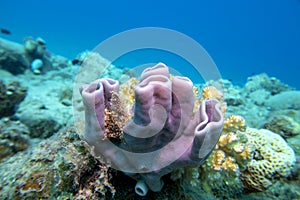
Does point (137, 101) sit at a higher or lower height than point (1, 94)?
lower

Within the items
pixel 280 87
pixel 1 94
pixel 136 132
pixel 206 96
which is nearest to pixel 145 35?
pixel 206 96

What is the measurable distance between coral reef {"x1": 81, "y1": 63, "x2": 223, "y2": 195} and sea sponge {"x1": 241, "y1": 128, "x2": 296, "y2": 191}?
61.1 inches

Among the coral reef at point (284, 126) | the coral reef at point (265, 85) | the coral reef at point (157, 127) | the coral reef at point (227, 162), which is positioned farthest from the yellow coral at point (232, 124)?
the coral reef at point (265, 85)

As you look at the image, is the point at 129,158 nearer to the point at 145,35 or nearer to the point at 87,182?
the point at 87,182

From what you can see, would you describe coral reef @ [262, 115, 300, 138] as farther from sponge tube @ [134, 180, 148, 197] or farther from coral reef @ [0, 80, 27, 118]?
coral reef @ [0, 80, 27, 118]

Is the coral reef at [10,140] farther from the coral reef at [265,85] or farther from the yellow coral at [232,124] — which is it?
the coral reef at [265,85]

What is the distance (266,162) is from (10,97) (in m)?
5.49

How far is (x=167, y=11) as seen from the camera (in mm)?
126562

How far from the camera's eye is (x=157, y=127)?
1.40 meters

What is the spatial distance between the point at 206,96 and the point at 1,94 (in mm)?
4860

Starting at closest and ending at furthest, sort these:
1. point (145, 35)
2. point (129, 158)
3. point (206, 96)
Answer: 1. point (129, 158)
2. point (206, 96)
3. point (145, 35)

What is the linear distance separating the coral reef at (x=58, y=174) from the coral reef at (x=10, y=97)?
3.42m

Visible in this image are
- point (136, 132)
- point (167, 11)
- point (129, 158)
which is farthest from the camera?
point (167, 11)

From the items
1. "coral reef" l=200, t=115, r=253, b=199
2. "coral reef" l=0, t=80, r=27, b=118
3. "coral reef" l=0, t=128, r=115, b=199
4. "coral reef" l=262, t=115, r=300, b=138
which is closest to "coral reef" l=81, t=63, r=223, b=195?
"coral reef" l=0, t=128, r=115, b=199
